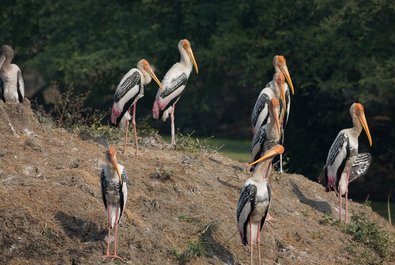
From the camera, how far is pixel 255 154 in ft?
55.8

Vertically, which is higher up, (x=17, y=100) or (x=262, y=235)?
(x=17, y=100)

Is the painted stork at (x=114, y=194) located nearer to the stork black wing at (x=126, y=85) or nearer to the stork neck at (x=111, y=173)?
the stork neck at (x=111, y=173)

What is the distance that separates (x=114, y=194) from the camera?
14367 mm

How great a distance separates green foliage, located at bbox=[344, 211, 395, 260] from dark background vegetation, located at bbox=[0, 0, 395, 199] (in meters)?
8.74

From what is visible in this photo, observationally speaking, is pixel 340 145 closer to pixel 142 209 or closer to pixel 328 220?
pixel 328 220

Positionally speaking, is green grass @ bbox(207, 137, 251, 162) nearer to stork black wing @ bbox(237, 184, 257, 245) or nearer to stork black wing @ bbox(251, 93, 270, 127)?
stork black wing @ bbox(251, 93, 270, 127)

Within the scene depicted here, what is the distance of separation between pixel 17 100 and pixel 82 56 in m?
14.2

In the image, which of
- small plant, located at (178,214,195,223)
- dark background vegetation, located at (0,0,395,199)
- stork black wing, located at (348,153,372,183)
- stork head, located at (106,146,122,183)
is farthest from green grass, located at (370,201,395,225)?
stork head, located at (106,146,122,183)

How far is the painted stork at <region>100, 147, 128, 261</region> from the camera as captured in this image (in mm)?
14312

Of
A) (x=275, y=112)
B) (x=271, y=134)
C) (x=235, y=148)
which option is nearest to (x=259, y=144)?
(x=271, y=134)

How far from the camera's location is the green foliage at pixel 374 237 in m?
17.0

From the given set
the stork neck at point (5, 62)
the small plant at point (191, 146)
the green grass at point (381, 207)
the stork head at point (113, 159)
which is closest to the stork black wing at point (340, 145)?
the small plant at point (191, 146)

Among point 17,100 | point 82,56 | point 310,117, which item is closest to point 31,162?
point 17,100

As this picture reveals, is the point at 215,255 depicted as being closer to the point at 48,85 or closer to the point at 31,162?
the point at 31,162
